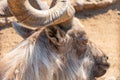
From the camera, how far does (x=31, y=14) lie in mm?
3189

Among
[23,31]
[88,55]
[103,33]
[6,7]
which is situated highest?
[6,7]

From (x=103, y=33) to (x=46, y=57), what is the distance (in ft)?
12.9

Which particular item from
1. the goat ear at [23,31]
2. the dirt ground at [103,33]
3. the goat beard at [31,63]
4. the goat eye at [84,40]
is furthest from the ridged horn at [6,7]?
the dirt ground at [103,33]

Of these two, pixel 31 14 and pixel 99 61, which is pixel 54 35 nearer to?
pixel 31 14

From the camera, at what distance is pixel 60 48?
3.66m

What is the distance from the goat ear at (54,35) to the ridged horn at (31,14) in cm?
22

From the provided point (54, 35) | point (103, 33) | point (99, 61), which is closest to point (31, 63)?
point (54, 35)

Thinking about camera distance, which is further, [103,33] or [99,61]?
[103,33]

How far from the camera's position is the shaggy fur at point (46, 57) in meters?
3.48

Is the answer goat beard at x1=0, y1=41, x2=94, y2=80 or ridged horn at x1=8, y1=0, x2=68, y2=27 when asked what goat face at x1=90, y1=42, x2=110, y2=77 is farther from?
ridged horn at x1=8, y1=0, x2=68, y2=27

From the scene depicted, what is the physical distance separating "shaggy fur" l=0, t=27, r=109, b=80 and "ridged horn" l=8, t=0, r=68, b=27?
236mm

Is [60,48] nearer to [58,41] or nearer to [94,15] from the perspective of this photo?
[58,41]

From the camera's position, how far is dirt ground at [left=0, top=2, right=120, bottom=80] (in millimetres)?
6457

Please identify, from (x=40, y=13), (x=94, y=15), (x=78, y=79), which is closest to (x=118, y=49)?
(x=94, y=15)
